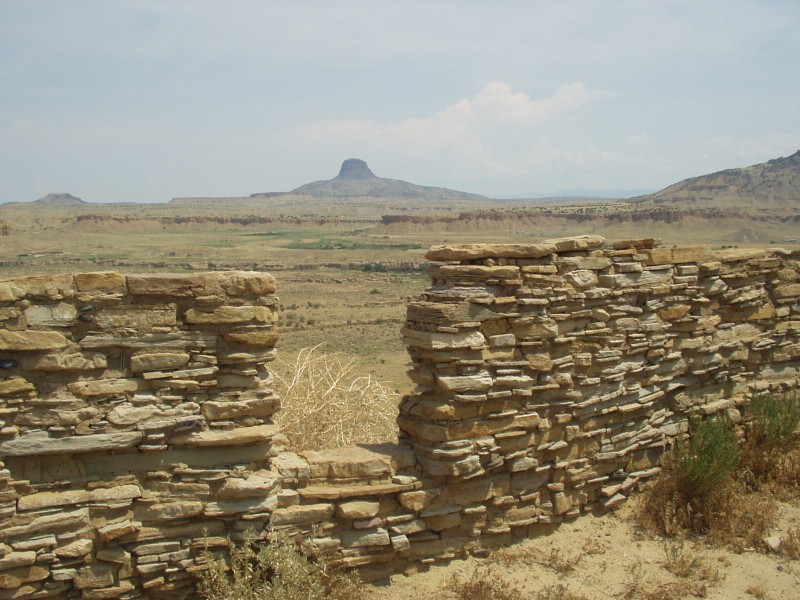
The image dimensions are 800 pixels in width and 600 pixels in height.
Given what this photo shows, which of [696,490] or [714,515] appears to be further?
[696,490]

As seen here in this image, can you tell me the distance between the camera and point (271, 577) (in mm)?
5410

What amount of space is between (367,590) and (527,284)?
2.92 metres

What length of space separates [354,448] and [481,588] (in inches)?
61.5

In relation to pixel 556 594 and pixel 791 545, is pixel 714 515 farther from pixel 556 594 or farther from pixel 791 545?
pixel 556 594

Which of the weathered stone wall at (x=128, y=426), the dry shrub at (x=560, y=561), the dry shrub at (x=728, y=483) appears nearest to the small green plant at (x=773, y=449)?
the dry shrub at (x=728, y=483)

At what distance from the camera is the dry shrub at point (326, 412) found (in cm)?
838

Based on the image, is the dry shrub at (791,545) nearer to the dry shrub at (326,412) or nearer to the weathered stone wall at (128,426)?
the dry shrub at (326,412)

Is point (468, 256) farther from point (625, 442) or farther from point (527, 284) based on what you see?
point (625, 442)

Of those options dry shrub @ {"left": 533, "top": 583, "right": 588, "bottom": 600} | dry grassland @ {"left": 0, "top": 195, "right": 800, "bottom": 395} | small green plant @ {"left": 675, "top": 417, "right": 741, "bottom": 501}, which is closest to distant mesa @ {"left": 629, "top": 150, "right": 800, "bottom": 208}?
dry grassland @ {"left": 0, "top": 195, "right": 800, "bottom": 395}

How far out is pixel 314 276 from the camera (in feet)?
142

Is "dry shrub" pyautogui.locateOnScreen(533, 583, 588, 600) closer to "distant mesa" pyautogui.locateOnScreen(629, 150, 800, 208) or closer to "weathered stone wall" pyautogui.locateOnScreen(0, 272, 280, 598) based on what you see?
"weathered stone wall" pyautogui.locateOnScreen(0, 272, 280, 598)

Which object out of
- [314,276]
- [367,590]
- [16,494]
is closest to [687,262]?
[367,590]

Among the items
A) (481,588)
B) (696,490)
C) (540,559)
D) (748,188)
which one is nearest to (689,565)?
(696,490)

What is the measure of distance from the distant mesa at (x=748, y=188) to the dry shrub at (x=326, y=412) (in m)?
90.5
